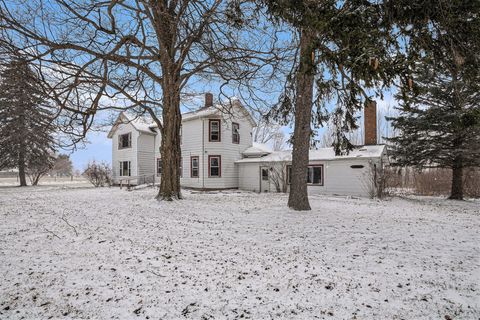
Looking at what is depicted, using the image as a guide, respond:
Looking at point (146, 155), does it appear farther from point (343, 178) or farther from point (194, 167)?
point (343, 178)

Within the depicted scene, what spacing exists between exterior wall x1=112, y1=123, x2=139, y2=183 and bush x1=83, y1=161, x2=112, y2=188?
54cm

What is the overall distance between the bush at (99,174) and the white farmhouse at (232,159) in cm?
63

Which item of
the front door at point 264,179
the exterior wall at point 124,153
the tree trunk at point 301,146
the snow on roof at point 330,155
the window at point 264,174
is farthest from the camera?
the exterior wall at point 124,153

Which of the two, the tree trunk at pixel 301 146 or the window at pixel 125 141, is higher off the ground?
the window at pixel 125 141

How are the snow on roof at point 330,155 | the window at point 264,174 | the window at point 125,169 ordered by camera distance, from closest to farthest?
1. the snow on roof at point 330,155
2. the window at point 264,174
3. the window at point 125,169

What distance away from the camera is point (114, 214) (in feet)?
23.6

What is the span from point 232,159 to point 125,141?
978 centimetres

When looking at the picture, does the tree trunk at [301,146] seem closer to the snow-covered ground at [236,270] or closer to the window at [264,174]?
the snow-covered ground at [236,270]

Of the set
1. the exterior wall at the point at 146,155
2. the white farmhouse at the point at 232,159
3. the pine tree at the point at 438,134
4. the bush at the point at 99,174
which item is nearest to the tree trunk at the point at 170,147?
the white farmhouse at the point at 232,159

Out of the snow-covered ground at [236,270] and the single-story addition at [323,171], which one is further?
the single-story addition at [323,171]

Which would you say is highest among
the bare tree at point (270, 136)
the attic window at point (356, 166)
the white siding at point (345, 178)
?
the bare tree at point (270, 136)

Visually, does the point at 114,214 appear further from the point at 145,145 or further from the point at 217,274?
the point at 145,145

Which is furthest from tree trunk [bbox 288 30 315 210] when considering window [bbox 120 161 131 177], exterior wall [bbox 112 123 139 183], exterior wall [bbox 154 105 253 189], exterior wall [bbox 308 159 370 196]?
window [bbox 120 161 131 177]

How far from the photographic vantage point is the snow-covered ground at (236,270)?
2668mm
